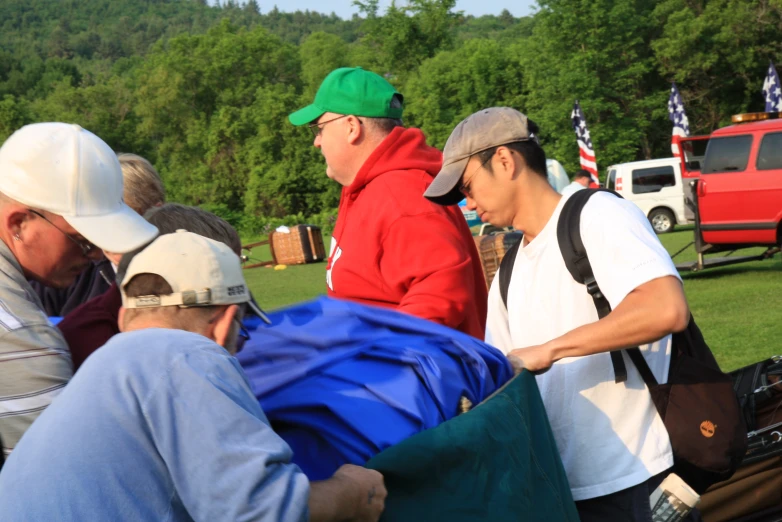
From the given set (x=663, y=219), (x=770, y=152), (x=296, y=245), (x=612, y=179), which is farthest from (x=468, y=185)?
(x=612, y=179)

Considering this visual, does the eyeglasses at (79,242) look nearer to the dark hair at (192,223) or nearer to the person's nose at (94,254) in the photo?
the person's nose at (94,254)

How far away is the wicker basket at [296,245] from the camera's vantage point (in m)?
26.3

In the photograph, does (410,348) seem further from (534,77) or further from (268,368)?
(534,77)

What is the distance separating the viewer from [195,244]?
6.15ft

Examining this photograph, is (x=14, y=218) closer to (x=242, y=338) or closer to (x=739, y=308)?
(x=242, y=338)

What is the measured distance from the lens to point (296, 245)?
86.7 feet

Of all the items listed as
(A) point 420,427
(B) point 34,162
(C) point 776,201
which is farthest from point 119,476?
(C) point 776,201

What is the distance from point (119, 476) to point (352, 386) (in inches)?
21.8

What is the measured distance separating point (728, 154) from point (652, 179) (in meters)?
14.1

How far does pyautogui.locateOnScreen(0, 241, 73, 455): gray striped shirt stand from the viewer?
204cm

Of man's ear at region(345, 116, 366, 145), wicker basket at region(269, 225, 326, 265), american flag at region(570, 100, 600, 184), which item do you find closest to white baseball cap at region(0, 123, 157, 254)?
man's ear at region(345, 116, 366, 145)

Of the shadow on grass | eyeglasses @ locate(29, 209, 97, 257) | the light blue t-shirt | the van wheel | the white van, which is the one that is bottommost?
the van wheel

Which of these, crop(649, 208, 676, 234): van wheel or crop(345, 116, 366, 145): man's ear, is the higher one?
crop(345, 116, 366, 145): man's ear

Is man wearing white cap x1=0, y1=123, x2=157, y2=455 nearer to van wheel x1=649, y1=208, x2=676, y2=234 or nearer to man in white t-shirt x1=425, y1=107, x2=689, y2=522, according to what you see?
man in white t-shirt x1=425, y1=107, x2=689, y2=522
